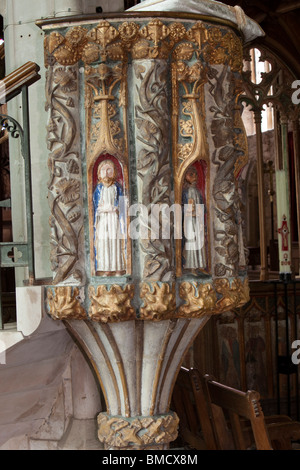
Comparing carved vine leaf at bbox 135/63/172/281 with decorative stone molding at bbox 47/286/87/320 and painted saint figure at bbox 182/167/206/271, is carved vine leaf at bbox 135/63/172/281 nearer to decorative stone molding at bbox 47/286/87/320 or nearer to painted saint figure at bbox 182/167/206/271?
painted saint figure at bbox 182/167/206/271

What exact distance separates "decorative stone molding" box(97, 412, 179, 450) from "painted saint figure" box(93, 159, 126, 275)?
2.75 ft

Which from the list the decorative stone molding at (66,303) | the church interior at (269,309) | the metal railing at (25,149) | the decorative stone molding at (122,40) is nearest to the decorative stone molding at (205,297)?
the decorative stone molding at (66,303)

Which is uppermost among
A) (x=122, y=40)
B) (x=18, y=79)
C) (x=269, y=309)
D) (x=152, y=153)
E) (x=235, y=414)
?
(x=122, y=40)

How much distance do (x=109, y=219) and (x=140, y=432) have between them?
44.9 inches

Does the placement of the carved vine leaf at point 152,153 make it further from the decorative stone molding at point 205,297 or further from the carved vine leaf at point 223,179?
the carved vine leaf at point 223,179

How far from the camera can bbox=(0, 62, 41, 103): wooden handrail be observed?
3.99 m

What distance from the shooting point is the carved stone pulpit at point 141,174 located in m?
3.90

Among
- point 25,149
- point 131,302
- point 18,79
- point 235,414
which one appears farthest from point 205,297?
point 18,79

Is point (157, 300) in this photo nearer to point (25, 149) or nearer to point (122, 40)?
point (25, 149)

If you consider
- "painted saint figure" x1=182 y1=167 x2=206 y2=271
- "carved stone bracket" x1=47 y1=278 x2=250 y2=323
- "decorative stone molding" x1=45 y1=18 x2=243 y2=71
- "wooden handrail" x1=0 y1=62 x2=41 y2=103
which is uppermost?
"decorative stone molding" x1=45 y1=18 x2=243 y2=71

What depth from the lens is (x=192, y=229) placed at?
4.03 m

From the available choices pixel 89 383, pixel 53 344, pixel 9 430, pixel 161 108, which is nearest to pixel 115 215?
pixel 161 108

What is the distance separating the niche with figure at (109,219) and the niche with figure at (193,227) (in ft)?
1.03

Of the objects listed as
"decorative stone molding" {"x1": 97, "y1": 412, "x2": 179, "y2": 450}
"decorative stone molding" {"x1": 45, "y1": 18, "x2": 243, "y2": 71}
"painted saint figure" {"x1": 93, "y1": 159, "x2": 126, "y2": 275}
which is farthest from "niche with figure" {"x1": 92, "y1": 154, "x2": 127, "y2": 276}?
"decorative stone molding" {"x1": 97, "y1": 412, "x2": 179, "y2": 450}
